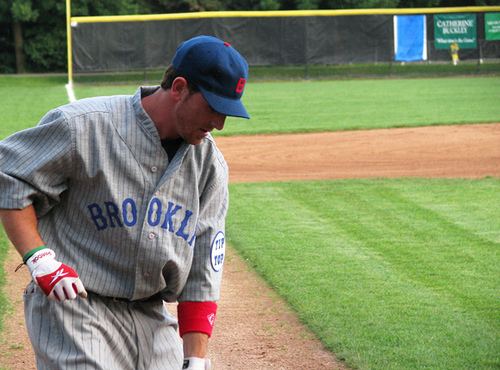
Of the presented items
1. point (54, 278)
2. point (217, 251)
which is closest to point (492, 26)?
point (217, 251)

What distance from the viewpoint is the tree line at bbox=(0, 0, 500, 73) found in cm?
4028

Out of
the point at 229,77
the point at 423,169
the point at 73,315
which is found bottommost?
the point at 423,169

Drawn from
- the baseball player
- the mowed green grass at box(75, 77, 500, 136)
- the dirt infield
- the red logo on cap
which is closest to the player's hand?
the baseball player

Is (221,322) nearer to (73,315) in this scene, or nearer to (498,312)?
(498,312)

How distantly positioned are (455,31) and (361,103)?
1119cm

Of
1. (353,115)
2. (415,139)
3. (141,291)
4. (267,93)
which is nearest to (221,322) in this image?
(141,291)

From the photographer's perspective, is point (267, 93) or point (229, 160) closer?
point (229, 160)

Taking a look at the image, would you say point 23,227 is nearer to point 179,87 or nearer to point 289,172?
point 179,87

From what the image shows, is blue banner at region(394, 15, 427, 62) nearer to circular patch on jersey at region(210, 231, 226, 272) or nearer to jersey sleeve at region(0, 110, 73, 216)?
circular patch on jersey at region(210, 231, 226, 272)

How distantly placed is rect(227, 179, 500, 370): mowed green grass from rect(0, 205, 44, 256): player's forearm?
2.64 m

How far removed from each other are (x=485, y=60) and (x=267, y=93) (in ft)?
32.2

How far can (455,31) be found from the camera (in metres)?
32.8

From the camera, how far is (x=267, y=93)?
1043 inches

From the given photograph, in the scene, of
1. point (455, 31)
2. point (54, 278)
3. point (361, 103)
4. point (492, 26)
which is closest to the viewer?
point (54, 278)
